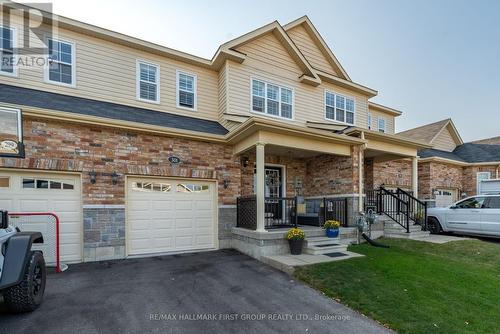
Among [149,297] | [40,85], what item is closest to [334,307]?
[149,297]

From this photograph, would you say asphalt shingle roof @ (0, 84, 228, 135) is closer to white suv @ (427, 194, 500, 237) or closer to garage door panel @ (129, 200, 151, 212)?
garage door panel @ (129, 200, 151, 212)

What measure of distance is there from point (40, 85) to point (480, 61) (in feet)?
72.7

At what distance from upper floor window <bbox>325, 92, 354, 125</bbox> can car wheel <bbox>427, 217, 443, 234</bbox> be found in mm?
5248

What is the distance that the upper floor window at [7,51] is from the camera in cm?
715

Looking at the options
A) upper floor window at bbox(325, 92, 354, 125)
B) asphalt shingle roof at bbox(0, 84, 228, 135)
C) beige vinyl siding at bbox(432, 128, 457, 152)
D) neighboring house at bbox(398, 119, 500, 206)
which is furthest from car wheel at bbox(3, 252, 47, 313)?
beige vinyl siding at bbox(432, 128, 457, 152)

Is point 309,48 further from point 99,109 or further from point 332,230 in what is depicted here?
point 99,109

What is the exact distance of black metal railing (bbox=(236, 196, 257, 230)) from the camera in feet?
23.9

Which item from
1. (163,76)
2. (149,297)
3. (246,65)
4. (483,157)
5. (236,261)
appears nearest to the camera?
(149,297)

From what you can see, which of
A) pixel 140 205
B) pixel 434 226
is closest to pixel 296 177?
pixel 434 226

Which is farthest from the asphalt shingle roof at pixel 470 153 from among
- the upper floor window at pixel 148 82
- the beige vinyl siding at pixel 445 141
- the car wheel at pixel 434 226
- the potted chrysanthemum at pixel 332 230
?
the upper floor window at pixel 148 82

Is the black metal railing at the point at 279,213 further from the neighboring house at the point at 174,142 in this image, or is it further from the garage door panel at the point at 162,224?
the garage door panel at the point at 162,224

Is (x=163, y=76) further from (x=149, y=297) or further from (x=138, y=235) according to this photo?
(x=149, y=297)

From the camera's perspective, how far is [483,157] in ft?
47.8

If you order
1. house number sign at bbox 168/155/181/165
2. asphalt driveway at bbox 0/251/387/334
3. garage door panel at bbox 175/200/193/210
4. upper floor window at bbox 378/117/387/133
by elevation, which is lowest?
asphalt driveway at bbox 0/251/387/334
